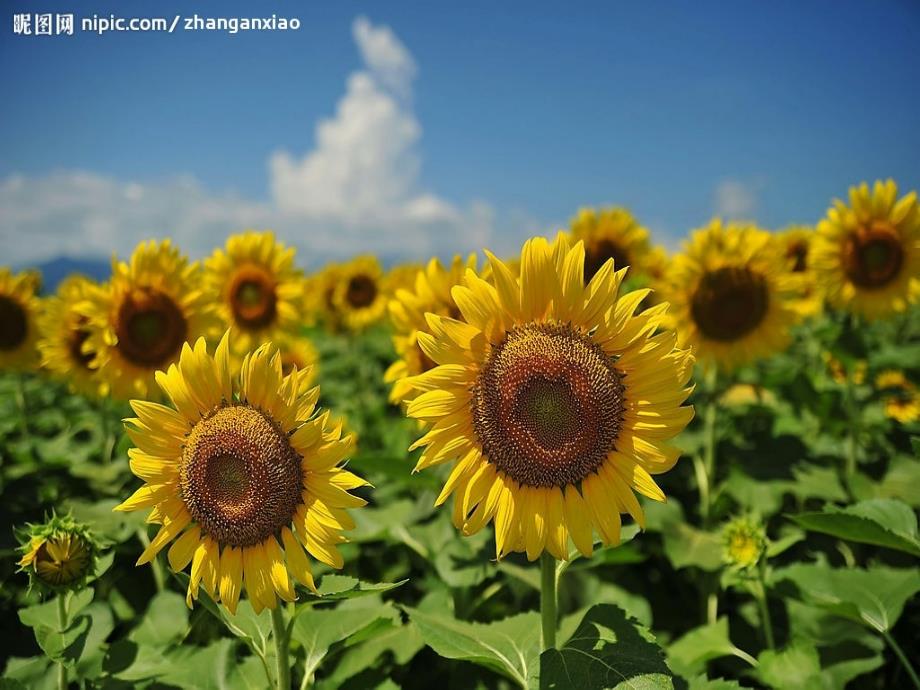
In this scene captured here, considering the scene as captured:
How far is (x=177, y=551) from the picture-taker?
2271mm

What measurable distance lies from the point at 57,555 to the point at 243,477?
822 millimetres

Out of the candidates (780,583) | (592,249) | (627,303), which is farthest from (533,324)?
Answer: (592,249)

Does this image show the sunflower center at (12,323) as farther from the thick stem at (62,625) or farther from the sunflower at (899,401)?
the sunflower at (899,401)

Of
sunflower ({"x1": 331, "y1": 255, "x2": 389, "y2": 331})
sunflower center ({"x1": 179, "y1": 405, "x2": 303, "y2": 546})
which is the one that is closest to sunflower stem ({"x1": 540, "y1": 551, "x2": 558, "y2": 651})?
sunflower center ({"x1": 179, "y1": 405, "x2": 303, "y2": 546})

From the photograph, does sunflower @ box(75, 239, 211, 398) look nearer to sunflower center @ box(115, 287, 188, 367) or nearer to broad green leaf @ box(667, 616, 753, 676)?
sunflower center @ box(115, 287, 188, 367)

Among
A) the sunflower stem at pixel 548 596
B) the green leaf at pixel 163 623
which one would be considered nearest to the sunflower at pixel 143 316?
the green leaf at pixel 163 623

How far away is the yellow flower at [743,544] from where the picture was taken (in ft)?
9.64

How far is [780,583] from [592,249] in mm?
3720

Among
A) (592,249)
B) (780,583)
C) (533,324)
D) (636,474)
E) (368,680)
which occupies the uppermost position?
(592,249)

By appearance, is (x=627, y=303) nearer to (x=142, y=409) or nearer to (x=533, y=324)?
(x=533, y=324)

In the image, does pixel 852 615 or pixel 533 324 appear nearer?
pixel 533 324

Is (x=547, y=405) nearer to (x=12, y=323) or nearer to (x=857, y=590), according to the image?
(x=857, y=590)

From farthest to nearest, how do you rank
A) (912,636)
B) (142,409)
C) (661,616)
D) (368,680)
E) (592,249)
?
(592,249)
(661,616)
(912,636)
(368,680)
(142,409)

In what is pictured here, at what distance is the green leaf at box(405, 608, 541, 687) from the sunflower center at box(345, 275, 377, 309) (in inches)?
262
